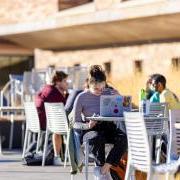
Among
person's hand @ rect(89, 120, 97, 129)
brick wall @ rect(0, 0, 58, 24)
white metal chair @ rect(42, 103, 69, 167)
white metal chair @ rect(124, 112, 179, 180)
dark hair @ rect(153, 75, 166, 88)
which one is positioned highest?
brick wall @ rect(0, 0, 58, 24)

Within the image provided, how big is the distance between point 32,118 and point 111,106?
4.75 m

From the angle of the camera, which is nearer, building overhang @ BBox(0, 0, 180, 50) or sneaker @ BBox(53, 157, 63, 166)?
sneaker @ BBox(53, 157, 63, 166)

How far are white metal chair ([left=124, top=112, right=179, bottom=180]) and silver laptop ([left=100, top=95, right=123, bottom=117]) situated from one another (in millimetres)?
Result: 2053

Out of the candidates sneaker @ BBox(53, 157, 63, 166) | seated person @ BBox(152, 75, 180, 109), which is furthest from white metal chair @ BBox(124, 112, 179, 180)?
sneaker @ BBox(53, 157, 63, 166)

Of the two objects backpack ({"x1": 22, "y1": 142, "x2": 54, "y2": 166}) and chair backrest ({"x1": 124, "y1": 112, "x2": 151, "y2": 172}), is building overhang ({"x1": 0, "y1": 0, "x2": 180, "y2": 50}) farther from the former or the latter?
chair backrest ({"x1": 124, "y1": 112, "x2": 151, "y2": 172})

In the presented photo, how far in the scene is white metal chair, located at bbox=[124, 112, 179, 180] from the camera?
9.02 m

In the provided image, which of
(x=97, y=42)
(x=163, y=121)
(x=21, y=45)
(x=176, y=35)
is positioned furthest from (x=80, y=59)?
(x=163, y=121)

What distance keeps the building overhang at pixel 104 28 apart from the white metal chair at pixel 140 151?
560 inches

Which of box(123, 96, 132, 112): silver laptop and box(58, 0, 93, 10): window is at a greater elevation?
box(58, 0, 93, 10): window

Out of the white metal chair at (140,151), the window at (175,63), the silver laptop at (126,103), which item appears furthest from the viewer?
the window at (175,63)

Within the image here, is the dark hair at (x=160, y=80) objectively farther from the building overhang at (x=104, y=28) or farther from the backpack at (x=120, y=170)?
the building overhang at (x=104, y=28)

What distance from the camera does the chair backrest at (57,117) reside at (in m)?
14.6

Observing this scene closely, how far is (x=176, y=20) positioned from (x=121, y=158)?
1324cm

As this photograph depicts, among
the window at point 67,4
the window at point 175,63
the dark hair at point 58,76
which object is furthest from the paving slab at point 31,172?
the window at point 67,4
